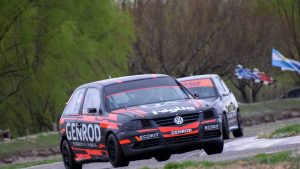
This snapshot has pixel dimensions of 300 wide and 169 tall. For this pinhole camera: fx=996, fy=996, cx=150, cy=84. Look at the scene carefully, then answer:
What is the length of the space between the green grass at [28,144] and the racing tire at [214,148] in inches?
689

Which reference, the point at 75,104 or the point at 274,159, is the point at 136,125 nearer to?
the point at 75,104

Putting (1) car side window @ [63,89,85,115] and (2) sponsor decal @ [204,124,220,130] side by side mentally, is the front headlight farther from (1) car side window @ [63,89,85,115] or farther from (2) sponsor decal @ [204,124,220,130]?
(1) car side window @ [63,89,85,115]

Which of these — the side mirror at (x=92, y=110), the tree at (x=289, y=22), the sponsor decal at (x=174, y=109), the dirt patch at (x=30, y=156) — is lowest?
the dirt patch at (x=30, y=156)

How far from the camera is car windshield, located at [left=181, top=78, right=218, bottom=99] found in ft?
83.4

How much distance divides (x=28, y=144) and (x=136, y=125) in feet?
69.0

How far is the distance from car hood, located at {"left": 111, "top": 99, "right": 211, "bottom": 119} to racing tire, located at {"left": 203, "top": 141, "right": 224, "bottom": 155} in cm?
76

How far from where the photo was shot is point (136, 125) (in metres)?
15.6

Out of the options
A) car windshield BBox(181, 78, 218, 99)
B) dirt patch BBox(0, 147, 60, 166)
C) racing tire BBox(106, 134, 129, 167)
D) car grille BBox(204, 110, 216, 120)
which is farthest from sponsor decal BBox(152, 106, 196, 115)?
dirt patch BBox(0, 147, 60, 166)

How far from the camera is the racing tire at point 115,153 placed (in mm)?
15789

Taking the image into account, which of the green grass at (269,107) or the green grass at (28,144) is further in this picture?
the green grass at (269,107)

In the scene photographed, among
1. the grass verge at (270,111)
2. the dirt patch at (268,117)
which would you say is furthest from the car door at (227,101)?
the dirt patch at (268,117)

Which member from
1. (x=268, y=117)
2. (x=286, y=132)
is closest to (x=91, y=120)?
(x=286, y=132)

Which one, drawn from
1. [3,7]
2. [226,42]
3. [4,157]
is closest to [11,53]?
[3,7]

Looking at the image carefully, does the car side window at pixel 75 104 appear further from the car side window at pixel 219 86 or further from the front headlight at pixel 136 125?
the car side window at pixel 219 86
